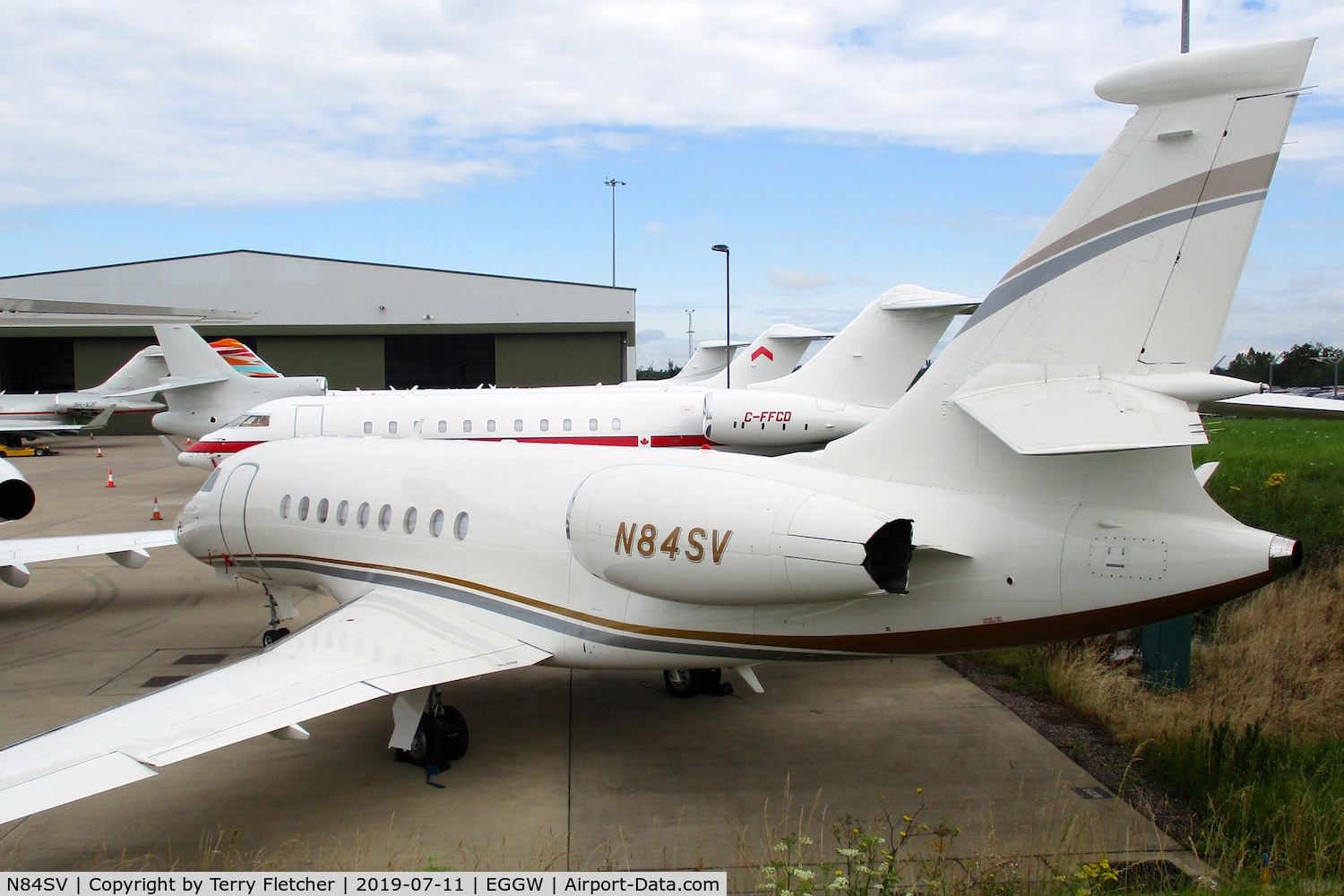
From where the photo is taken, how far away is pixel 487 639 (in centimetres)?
713

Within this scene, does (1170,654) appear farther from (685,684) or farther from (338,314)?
(338,314)

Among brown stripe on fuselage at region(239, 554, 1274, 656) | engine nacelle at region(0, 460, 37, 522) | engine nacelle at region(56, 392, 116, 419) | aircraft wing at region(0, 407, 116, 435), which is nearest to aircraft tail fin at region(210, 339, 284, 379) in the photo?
aircraft wing at region(0, 407, 116, 435)

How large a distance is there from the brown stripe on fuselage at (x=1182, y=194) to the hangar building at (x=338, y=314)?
44.3 metres

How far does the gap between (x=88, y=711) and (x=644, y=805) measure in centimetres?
542

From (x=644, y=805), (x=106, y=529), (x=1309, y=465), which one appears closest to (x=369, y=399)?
(x=106, y=529)

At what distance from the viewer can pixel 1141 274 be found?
5.63m

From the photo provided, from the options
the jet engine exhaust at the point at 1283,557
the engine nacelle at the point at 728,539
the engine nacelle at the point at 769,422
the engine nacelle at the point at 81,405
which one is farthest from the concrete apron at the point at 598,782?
the engine nacelle at the point at 81,405

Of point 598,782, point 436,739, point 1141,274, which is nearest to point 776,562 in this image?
point 598,782

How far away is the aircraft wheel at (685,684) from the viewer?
865cm

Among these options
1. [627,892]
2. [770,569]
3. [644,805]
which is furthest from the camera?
[644,805]

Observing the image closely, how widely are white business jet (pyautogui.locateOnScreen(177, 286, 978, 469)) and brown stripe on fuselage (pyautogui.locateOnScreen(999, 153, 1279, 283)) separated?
1240cm

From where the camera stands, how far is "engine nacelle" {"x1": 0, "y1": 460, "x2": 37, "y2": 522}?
354 inches

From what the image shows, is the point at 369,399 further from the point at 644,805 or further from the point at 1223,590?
the point at 1223,590

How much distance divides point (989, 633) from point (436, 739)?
165 inches
